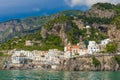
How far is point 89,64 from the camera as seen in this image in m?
158

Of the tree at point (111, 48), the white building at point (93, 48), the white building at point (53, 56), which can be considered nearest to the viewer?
the tree at point (111, 48)

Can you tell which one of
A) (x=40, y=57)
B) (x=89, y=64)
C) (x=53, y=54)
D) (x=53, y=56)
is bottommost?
(x=89, y=64)

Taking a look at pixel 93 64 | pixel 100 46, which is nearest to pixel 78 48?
pixel 100 46

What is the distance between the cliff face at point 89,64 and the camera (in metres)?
157

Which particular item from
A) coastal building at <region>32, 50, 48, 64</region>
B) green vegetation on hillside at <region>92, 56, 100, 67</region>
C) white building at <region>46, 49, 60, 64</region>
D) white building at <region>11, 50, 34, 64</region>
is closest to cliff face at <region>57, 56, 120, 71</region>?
green vegetation on hillside at <region>92, 56, 100, 67</region>

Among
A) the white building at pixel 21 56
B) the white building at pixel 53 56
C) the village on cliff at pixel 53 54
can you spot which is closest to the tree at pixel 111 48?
the village on cliff at pixel 53 54

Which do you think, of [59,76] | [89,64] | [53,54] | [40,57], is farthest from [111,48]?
[59,76]

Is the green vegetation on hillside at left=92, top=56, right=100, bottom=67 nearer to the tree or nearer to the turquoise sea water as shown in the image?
the tree

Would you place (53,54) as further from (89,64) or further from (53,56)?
(89,64)

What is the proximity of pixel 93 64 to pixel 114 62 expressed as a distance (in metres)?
9.84

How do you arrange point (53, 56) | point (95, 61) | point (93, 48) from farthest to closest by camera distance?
point (93, 48) → point (53, 56) → point (95, 61)

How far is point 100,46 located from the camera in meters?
186

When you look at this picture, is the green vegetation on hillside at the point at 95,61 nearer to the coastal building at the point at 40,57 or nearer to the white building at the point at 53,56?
the white building at the point at 53,56

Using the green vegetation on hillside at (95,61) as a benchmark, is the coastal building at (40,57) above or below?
above
